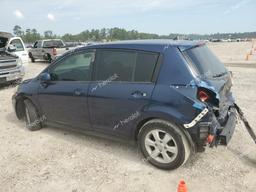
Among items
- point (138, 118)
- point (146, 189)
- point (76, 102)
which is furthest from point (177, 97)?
point (76, 102)

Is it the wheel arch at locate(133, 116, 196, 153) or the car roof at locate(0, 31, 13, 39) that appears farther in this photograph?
the car roof at locate(0, 31, 13, 39)

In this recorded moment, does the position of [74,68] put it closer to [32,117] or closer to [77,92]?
[77,92]

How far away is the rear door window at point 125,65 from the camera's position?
13.1 feet

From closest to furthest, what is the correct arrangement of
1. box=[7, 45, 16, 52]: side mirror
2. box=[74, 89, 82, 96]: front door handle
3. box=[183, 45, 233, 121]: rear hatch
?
box=[183, 45, 233, 121]: rear hatch < box=[74, 89, 82, 96]: front door handle < box=[7, 45, 16, 52]: side mirror

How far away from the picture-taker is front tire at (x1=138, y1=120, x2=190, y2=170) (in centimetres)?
375

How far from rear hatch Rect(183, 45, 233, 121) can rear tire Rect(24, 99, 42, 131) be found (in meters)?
3.33

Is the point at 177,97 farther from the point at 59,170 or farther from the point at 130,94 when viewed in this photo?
the point at 59,170

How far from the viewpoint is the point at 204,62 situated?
4.05 metres

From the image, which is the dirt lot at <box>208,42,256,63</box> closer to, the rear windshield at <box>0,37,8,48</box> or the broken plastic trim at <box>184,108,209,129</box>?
the rear windshield at <box>0,37,8,48</box>

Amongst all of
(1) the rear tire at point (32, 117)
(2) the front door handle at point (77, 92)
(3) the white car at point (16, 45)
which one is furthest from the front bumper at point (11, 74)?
(2) the front door handle at point (77, 92)

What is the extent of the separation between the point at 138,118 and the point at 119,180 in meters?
0.88

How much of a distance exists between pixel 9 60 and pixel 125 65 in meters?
7.66

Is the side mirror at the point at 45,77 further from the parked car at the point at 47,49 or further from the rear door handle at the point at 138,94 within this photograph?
the parked car at the point at 47,49

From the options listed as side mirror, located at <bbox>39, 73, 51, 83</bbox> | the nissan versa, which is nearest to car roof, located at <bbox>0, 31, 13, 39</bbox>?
side mirror, located at <bbox>39, 73, 51, 83</bbox>
